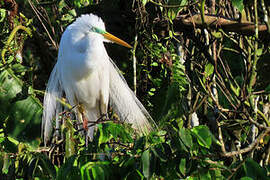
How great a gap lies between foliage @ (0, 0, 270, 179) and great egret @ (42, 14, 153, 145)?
0.11 m

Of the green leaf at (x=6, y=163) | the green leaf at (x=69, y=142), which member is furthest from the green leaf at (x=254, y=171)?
the green leaf at (x=6, y=163)

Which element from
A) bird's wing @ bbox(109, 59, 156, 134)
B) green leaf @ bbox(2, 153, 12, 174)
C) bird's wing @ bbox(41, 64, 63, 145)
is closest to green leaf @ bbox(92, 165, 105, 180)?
green leaf @ bbox(2, 153, 12, 174)

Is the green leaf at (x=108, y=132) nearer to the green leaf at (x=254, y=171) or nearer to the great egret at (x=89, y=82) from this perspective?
the green leaf at (x=254, y=171)

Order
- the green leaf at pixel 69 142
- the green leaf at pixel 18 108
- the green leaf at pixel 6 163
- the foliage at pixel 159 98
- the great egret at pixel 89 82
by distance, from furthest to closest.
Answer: the great egret at pixel 89 82, the green leaf at pixel 18 108, the green leaf at pixel 6 163, the green leaf at pixel 69 142, the foliage at pixel 159 98

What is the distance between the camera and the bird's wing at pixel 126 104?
93.7 inches

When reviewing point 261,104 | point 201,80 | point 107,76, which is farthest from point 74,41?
point 261,104

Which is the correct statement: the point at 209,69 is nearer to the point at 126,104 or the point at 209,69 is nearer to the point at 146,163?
the point at 126,104

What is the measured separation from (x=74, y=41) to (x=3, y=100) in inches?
24.9

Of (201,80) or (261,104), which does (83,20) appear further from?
(261,104)

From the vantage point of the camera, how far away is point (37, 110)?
81.6 inches

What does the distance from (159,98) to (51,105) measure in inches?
25.5

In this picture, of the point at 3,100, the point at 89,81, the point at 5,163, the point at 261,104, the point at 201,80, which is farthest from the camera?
the point at 89,81

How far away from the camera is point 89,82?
8.95 feet

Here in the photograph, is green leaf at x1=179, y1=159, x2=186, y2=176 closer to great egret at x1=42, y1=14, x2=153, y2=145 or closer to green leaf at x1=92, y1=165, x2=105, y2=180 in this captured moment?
green leaf at x1=92, y1=165, x2=105, y2=180
